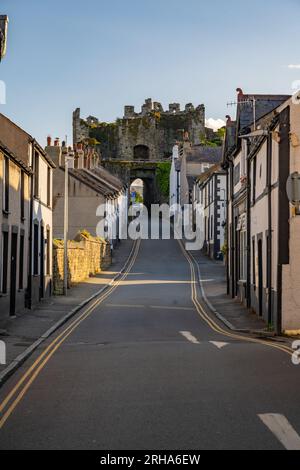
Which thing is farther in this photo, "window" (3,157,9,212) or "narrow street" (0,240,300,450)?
"window" (3,157,9,212)

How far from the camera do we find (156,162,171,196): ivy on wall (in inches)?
3905

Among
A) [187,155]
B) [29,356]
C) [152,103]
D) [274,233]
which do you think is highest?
[152,103]

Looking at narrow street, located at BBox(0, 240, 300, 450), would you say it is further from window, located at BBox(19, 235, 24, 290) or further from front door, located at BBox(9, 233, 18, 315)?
window, located at BBox(19, 235, 24, 290)

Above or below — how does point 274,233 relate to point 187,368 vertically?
above

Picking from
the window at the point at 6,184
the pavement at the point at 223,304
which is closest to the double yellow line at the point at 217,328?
the pavement at the point at 223,304

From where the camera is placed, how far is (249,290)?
99.5ft

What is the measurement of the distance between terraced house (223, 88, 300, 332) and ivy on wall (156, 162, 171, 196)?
Answer: 60.4 m

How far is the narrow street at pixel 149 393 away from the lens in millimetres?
8391

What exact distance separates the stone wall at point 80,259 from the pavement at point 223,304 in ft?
→ 24.3

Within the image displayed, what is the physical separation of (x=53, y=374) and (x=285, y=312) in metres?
9.57

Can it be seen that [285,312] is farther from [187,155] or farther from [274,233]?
[187,155]

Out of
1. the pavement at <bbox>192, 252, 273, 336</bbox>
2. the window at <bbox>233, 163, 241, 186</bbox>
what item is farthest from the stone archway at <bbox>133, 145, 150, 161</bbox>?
the window at <bbox>233, 163, 241, 186</bbox>
